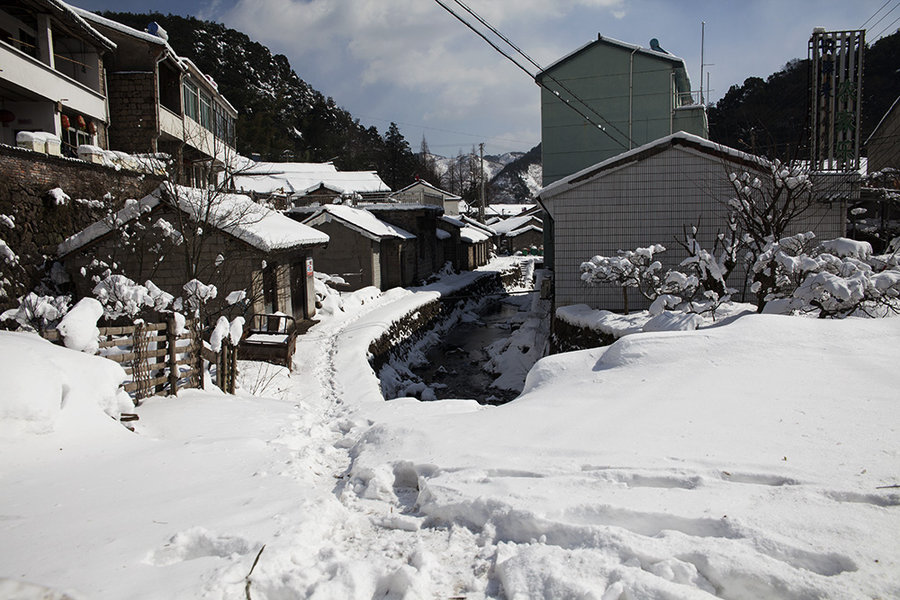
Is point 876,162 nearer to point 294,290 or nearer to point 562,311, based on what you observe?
point 562,311

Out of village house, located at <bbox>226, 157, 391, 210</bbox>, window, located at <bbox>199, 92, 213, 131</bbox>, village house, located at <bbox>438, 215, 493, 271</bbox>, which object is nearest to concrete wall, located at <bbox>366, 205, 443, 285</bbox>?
village house, located at <bbox>438, 215, 493, 271</bbox>

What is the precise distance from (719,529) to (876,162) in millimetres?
30946

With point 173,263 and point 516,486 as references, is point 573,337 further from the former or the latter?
point 173,263

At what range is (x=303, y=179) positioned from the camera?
43.1 meters

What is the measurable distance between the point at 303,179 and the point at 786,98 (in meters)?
37.0

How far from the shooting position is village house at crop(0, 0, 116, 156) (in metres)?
15.9

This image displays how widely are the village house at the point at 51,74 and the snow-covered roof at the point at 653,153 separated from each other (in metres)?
13.0

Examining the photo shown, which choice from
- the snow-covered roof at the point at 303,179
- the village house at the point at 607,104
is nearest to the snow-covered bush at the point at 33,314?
the village house at the point at 607,104

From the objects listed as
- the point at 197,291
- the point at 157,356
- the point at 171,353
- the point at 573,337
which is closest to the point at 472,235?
the point at 573,337

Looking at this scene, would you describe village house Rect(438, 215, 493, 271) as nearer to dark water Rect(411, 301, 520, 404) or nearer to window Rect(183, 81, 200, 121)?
dark water Rect(411, 301, 520, 404)

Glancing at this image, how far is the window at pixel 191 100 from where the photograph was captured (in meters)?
24.4

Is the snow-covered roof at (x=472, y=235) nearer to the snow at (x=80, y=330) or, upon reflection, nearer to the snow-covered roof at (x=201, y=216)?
the snow-covered roof at (x=201, y=216)

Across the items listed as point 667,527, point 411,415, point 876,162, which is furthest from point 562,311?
point 876,162

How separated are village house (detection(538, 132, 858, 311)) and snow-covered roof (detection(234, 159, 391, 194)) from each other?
2847cm
